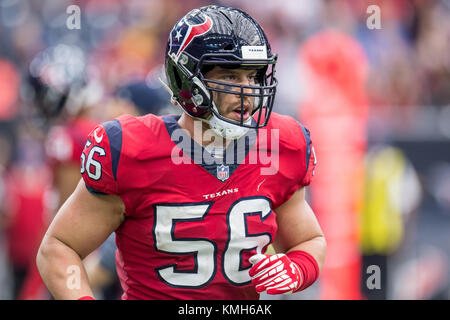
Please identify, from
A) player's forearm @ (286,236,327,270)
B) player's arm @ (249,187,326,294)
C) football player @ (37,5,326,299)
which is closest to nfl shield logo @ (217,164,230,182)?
football player @ (37,5,326,299)

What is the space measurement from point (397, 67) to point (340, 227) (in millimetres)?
2608

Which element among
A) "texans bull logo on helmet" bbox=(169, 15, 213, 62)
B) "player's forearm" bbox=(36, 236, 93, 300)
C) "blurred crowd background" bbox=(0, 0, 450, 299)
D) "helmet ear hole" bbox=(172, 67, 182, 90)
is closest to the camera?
"player's forearm" bbox=(36, 236, 93, 300)

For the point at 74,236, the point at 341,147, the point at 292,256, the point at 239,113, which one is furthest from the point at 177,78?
the point at 341,147

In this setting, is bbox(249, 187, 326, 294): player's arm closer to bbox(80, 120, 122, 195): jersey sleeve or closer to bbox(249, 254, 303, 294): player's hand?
bbox(249, 254, 303, 294): player's hand

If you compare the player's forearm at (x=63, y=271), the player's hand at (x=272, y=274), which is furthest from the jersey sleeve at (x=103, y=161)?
the player's hand at (x=272, y=274)

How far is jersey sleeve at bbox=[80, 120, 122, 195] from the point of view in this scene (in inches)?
108

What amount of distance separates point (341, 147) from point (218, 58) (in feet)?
11.5

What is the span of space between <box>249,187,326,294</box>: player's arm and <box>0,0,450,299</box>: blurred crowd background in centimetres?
163

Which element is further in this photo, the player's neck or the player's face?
the player's neck

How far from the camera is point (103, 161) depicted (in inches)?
108

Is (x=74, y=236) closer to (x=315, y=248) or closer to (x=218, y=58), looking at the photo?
(x=218, y=58)

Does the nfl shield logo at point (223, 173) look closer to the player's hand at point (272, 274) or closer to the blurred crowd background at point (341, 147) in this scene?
the player's hand at point (272, 274)

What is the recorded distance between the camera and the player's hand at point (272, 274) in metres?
2.76
